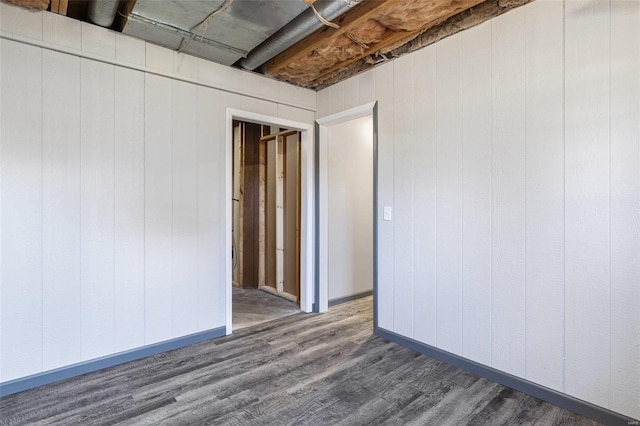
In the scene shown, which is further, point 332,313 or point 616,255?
point 332,313

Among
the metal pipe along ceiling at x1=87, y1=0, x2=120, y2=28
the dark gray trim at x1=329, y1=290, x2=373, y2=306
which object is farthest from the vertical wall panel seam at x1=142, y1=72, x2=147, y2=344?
the dark gray trim at x1=329, y1=290, x2=373, y2=306

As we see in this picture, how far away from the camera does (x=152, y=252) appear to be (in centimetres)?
274

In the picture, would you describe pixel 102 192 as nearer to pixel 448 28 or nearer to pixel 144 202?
pixel 144 202

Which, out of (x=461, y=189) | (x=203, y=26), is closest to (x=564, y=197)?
(x=461, y=189)

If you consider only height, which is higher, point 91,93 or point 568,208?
point 91,93

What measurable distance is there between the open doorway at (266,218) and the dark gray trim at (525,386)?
1725 millimetres

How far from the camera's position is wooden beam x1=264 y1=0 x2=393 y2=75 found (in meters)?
2.23

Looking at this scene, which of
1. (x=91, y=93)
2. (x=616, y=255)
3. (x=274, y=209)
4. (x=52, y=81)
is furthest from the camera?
(x=274, y=209)

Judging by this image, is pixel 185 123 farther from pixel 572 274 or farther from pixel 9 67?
pixel 572 274

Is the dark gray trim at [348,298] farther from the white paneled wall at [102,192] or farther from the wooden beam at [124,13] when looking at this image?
the wooden beam at [124,13]

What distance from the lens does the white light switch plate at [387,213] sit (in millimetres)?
3059

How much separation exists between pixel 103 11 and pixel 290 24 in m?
1.34

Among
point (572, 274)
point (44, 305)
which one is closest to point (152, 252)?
point (44, 305)

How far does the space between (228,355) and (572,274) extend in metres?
2.64
